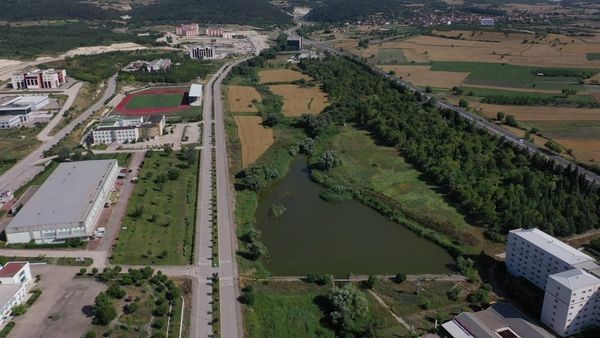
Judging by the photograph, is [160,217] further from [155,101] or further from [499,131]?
[155,101]

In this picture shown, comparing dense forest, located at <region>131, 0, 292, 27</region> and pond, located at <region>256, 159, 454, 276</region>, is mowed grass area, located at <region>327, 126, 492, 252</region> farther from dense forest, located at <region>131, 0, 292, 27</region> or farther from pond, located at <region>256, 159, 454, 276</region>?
dense forest, located at <region>131, 0, 292, 27</region>

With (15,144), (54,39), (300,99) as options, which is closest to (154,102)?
(300,99)

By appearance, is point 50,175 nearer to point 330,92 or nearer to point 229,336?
point 229,336

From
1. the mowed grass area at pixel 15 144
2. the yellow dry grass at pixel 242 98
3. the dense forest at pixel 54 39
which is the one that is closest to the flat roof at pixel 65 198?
the mowed grass area at pixel 15 144

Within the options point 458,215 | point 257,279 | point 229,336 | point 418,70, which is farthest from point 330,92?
point 229,336

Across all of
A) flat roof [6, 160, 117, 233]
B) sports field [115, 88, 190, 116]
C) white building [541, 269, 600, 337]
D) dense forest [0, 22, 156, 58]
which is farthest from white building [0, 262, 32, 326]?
dense forest [0, 22, 156, 58]
